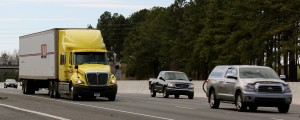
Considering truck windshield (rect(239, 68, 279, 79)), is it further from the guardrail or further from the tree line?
the tree line

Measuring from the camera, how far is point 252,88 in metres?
24.3

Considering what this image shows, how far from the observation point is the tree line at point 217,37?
8281cm

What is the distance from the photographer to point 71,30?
118 feet

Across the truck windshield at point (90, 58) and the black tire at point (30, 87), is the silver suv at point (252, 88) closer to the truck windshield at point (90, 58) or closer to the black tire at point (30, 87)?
the truck windshield at point (90, 58)

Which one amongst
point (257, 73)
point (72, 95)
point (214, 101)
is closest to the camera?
point (257, 73)

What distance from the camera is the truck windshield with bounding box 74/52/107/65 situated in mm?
34719

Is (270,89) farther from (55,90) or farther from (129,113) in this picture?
(55,90)

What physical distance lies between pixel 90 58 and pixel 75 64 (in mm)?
850

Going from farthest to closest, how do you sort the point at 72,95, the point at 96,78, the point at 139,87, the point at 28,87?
the point at 139,87, the point at 28,87, the point at 72,95, the point at 96,78

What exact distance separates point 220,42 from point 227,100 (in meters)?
73.8

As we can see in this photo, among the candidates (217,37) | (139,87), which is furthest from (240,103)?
(217,37)

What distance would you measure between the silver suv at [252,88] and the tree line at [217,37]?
52720 mm

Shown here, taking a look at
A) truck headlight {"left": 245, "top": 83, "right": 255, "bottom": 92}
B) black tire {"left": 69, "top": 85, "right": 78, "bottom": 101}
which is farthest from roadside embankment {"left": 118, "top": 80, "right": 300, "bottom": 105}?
truck headlight {"left": 245, "top": 83, "right": 255, "bottom": 92}

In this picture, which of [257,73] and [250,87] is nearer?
[250,87]
